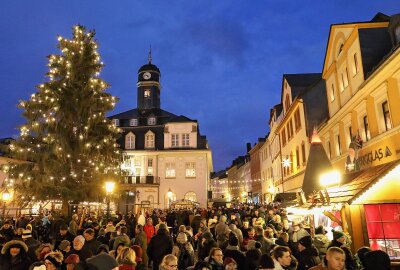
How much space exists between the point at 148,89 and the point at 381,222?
143 feet

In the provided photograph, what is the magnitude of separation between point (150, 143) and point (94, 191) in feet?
79.4

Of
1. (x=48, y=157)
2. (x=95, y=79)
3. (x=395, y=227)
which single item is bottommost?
(x=395, y=227)

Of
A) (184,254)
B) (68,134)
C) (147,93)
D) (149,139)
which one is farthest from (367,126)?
(147,93)

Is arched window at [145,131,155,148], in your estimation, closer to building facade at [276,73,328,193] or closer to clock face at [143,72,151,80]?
clock face at [143,72,151,80]

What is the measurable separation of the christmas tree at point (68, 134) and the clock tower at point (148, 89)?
27.5 meters

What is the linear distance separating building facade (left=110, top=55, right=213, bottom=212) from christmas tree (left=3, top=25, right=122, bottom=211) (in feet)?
65.4

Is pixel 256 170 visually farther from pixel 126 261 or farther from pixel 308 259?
pixel 126 261

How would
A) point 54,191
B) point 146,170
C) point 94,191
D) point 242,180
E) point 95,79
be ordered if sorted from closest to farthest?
point 54,191 → point 94,191 → point 95,79 → point 146,170 → point 242,180

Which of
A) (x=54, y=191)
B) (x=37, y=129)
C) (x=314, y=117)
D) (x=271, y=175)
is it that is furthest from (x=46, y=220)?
(x=271, y=175)

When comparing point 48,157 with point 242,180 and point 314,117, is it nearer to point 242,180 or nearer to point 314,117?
point 314,117

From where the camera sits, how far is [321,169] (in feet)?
37.4

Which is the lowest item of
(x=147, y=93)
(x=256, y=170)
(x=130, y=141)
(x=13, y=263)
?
(x=13, y=263)

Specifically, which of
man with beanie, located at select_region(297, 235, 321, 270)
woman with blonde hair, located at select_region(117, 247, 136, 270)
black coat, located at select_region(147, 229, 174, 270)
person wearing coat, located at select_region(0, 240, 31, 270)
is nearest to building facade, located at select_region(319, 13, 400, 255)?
man with beanie, located at select_region(297, 235, 321, 270)

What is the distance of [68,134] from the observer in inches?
831
